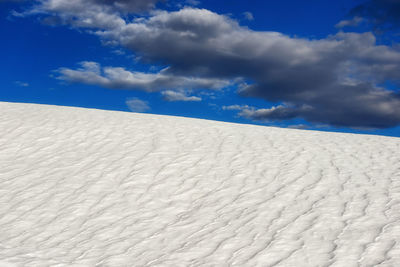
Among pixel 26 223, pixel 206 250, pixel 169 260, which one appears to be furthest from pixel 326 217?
pixel 26 223

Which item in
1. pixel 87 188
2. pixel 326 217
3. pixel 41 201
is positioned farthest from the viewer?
pixel 87 188

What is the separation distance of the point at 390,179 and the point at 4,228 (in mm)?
6218

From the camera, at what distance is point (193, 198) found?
20.6ft

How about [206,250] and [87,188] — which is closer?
[206,250]

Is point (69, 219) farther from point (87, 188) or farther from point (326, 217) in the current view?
point (326, 217)

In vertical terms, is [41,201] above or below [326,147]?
below

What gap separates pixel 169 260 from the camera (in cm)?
432

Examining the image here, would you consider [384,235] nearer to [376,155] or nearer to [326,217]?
[326,217]

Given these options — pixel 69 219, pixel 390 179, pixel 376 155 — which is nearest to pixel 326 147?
pixel 376 155

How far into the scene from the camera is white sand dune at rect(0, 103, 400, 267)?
446 cm

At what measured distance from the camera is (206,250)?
4.50 m

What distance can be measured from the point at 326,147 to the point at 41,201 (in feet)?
21.0

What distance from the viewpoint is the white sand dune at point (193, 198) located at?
14.6ft

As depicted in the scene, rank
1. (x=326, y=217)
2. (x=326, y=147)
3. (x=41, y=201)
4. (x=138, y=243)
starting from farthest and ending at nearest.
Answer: (x=326, y=147)
(x=41, y=201)
(x=326, y=217)
(x=138, y=243)
